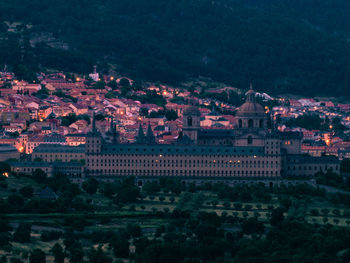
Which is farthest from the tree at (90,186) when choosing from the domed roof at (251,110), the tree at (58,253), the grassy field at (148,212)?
the tree at (58,253)

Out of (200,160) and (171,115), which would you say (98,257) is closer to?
(200,160)

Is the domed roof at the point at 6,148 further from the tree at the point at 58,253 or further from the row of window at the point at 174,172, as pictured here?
the tree at the point at 58,253

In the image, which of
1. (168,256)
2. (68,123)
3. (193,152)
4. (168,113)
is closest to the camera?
(168,256)

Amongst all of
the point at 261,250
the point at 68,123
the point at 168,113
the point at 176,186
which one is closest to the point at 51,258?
the point at 261,250

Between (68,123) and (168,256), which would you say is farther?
(68,123)

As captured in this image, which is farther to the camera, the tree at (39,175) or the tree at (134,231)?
the tree at (39,175)

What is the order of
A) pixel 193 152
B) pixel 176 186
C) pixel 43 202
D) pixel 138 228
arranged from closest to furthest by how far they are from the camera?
pixel 138 228 → pixel 43 202 → pixel 176 186 → pixel 193 152

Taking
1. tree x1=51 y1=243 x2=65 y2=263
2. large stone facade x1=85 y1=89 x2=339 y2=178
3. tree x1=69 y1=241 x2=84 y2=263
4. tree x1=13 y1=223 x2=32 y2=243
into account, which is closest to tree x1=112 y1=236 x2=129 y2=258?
tree x1=69 y1=241 x2=84 y2=263

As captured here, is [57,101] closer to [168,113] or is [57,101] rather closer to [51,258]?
[168,113]
